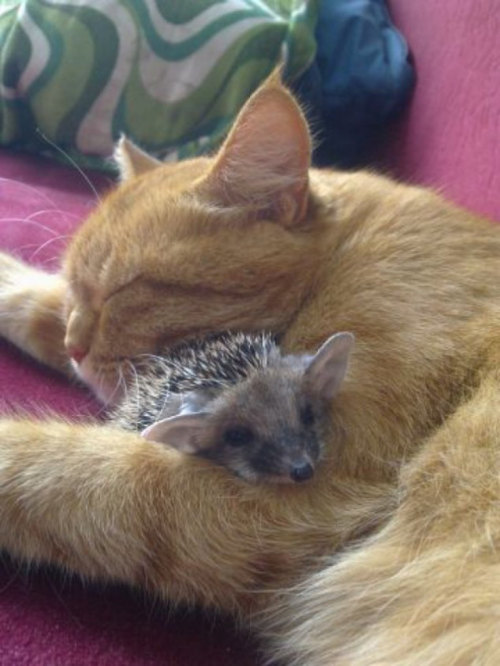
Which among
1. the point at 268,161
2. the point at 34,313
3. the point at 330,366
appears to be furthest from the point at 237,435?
the point at 34,313

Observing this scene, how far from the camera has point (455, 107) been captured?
5.96ft

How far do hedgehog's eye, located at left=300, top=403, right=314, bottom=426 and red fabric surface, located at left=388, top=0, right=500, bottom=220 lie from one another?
0.65m

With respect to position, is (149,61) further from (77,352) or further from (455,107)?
(77,352)

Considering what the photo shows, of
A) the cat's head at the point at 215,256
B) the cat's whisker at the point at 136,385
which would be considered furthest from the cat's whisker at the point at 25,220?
the cat's whisker at the point at 136,385

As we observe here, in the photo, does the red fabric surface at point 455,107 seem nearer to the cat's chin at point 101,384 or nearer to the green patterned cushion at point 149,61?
the green patterned cushion at point 149,61

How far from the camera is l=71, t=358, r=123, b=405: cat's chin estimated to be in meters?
1.34

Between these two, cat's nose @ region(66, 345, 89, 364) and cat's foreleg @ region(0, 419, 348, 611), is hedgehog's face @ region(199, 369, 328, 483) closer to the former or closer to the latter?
cat's foreleg @ region(0, 419, 348, 611)

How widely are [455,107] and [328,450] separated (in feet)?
3.32

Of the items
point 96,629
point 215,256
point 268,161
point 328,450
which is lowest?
point 96,629

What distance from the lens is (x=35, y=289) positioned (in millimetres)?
1623

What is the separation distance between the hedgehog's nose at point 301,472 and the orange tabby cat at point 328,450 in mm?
29

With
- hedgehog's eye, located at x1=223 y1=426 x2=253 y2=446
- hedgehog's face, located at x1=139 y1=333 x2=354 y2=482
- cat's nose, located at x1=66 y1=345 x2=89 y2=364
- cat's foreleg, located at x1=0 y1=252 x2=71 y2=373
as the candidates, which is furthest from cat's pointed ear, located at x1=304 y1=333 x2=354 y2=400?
cat's foreleg, located at x1=0 y1=252 x2=71 y2=373

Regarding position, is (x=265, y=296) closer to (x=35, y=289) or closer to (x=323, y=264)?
(x=323, y=264)

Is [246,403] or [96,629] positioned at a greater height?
[246,403]
